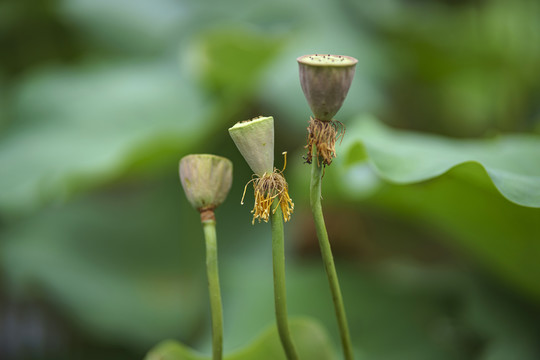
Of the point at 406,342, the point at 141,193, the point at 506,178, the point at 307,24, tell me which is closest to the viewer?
the point at 506,178

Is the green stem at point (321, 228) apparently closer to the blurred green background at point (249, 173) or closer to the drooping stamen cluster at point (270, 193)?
the drooping stamen cluster at point (270, 193)

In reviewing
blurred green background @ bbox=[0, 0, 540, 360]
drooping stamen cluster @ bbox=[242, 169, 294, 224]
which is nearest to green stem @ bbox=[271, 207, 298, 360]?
drooping stamen cluster @ bbox=[242, 169, 294, 224]

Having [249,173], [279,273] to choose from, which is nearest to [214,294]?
[279,273]

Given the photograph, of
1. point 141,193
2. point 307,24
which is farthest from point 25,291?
point 307,24

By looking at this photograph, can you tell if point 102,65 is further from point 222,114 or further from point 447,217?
point 447,217

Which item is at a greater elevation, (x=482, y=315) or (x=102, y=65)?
(x=102, y=65)

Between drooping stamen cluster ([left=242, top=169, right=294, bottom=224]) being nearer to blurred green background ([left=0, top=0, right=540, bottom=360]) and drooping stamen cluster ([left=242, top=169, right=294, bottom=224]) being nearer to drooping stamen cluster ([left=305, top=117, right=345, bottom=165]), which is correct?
drooping stamen cluster ([left=305, top=117, right=345, bottom=165])

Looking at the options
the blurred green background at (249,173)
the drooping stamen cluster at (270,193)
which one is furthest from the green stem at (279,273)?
the blurred green background at (249,173)
